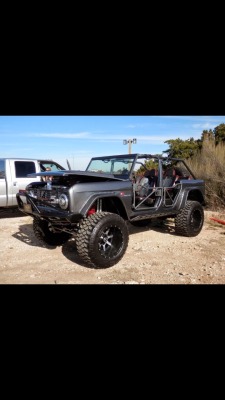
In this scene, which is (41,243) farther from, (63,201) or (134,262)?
(134,262)

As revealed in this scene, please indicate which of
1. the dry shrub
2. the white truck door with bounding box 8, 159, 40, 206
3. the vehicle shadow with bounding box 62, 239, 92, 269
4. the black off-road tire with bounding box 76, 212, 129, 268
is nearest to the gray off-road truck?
the black off-road tire with bounding box 76, 212, 129, 268

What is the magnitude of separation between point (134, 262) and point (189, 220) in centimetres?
207

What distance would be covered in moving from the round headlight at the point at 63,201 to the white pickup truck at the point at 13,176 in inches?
173

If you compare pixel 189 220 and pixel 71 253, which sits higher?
pixel 189 220

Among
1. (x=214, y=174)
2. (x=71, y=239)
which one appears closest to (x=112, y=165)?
(x=71, y=239)

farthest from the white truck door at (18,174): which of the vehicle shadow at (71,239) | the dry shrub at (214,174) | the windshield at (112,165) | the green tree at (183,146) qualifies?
the green tree at (183,146)

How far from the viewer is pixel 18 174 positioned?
8.12 metres

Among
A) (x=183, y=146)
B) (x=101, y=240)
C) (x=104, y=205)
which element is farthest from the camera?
(x=183, y=146)

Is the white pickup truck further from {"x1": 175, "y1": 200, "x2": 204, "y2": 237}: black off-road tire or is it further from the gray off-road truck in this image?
{"x1": 175, "y1": 200, "x2": 204, "y2": 237}: black off-road tire

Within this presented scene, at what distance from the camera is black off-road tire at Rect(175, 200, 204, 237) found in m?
5.86

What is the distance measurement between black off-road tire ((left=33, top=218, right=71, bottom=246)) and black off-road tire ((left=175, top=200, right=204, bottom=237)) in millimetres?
2381

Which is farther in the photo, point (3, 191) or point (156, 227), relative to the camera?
point (3, 191)

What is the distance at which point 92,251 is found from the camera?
151 inches
